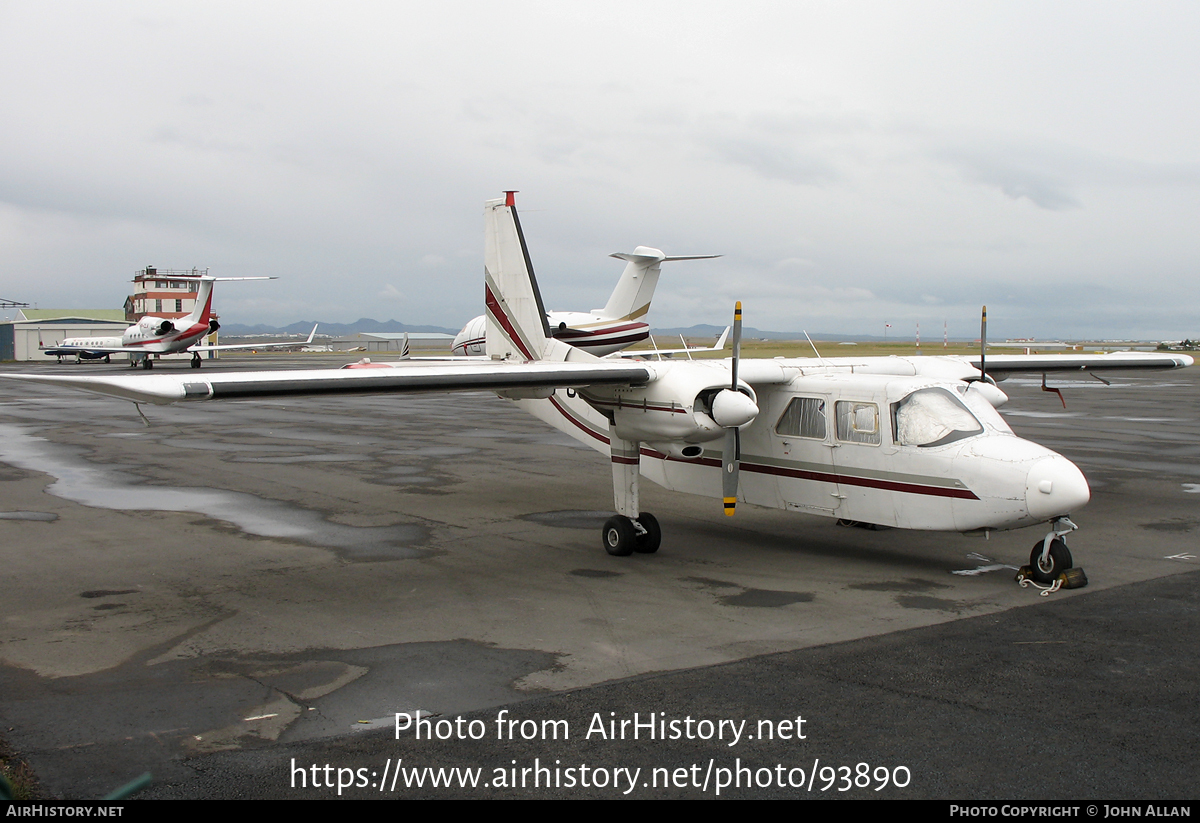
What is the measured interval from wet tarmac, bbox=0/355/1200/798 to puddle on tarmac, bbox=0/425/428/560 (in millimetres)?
93

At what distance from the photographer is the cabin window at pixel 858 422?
1151 cm

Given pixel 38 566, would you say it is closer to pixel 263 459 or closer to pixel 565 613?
pixel 565 613

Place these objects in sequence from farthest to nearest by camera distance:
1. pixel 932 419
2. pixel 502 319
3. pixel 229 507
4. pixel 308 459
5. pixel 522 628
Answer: pixel 308 459
pixel 502 319
pixel 229 507
pixel 932 419
pixel 522 628

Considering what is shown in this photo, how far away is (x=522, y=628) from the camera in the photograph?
9258 millimetres

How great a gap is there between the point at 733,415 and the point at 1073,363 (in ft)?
32.9

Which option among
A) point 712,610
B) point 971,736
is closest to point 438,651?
point 712,610

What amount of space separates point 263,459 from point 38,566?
10.7 meters

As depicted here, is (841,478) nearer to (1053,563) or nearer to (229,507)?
(1053,563)

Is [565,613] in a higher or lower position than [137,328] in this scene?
lower

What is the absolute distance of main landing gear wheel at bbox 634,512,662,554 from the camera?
12.5 meters

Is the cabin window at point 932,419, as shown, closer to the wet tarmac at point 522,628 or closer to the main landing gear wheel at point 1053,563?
the main landing gear wheel at point 1053,563

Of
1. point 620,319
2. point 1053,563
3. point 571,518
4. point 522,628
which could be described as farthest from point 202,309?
point 1053,563

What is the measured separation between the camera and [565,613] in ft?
32.2

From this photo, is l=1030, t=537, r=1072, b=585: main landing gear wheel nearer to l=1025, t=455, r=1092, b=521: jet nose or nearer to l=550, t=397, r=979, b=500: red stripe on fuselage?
l=1025, t=455, r=1092, b=521: jet nose
